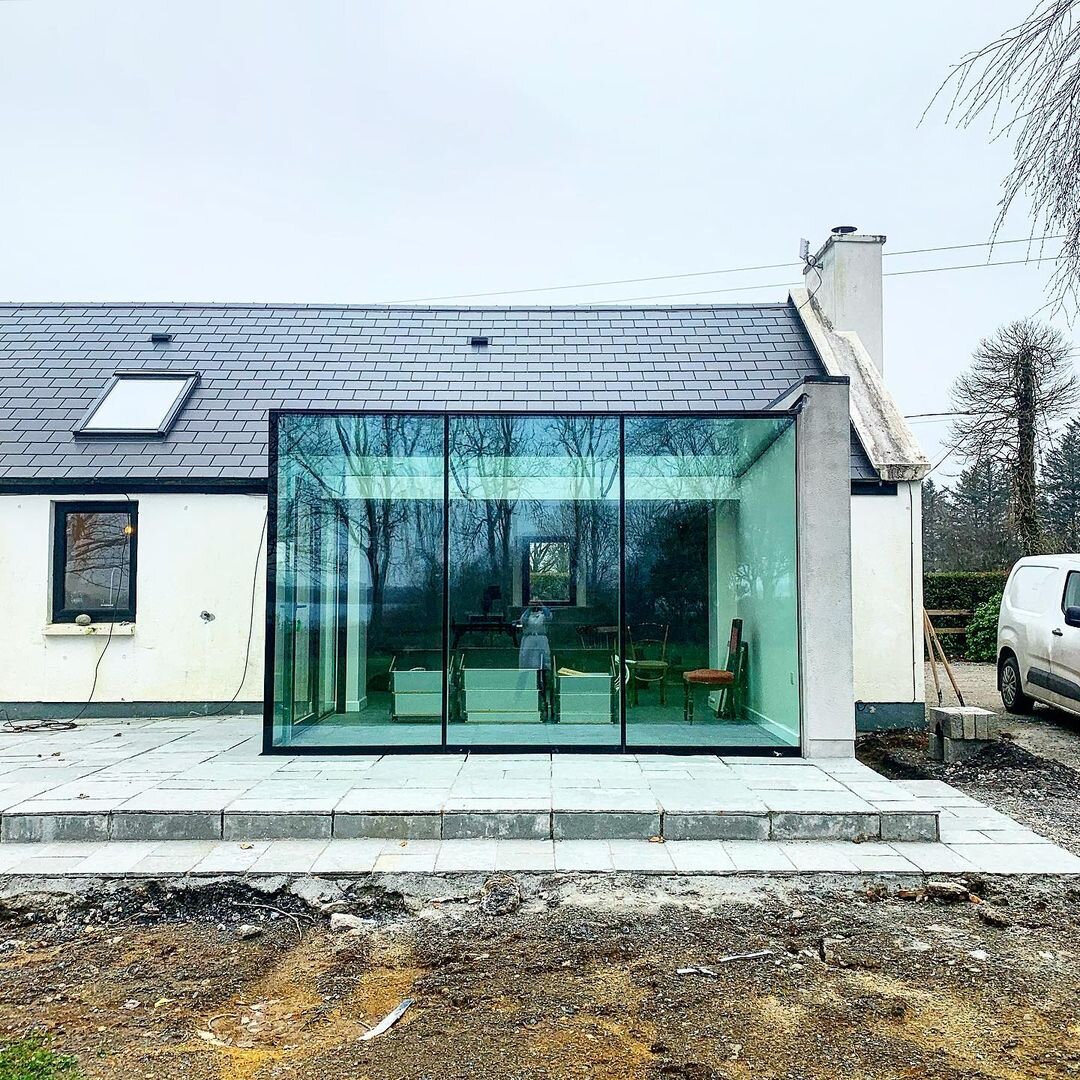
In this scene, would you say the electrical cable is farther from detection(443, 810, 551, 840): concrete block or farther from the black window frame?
detection(443, 810, 551, 840): concrete block

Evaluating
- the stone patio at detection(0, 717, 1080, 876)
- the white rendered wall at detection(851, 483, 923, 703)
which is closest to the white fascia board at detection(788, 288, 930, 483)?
the white rendered wall at detection(851, 483, 923, 703)

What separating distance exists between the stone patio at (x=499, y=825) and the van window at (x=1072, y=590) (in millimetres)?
3902

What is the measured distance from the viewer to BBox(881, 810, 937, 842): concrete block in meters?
5.35

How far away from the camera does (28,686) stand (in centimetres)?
948

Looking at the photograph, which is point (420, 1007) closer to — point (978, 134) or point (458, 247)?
point (978, 134)

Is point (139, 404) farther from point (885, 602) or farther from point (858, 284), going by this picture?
point (858, 284)

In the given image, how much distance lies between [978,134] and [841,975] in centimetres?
357

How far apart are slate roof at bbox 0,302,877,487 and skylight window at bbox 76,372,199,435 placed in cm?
13

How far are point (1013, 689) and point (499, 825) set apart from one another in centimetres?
762

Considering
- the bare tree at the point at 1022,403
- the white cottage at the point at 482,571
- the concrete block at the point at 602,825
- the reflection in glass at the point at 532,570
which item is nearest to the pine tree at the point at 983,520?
the bare tree at the point at 1022,403

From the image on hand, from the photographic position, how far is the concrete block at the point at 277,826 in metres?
5.37

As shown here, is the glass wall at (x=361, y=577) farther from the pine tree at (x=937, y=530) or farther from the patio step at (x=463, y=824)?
the pine tree at (x=937, y=530)

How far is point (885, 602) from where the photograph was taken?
940 cm

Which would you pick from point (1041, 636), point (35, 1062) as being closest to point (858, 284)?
point (1041, 636)
